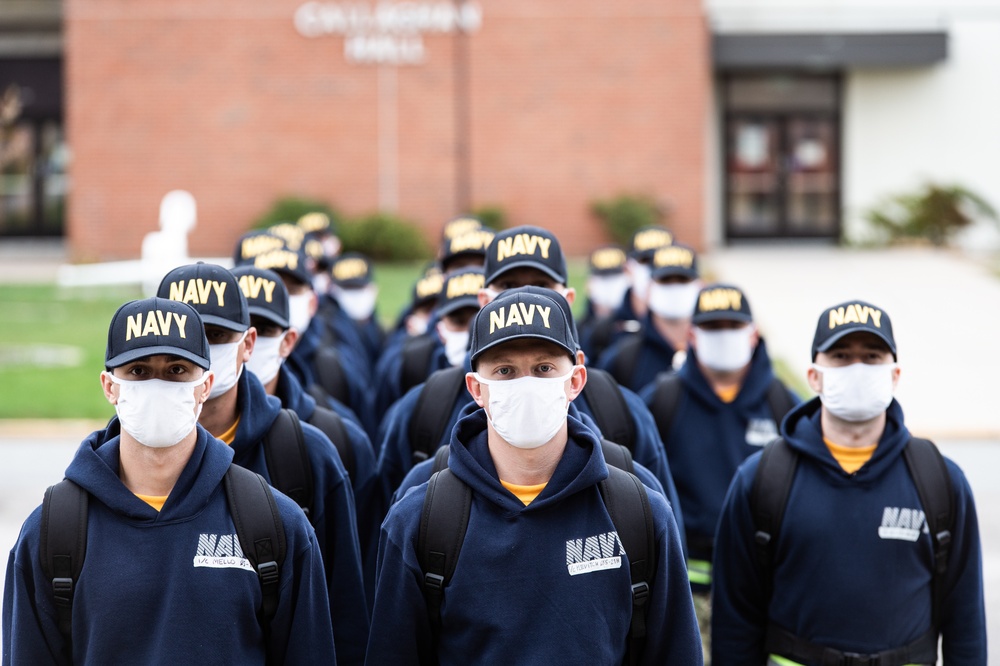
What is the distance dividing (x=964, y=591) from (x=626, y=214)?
77.6 ft

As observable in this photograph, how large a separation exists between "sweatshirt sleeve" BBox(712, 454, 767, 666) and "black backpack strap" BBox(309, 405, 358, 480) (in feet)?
4.74

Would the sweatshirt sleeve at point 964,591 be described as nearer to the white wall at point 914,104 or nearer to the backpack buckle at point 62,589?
the backpack buckle at point 62,589

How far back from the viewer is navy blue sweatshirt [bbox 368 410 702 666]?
358cm

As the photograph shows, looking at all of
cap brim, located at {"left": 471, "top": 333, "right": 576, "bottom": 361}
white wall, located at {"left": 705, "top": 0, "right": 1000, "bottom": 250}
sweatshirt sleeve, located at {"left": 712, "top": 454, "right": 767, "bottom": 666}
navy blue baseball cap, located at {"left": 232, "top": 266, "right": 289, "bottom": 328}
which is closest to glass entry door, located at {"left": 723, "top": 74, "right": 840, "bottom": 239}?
white wall, located at {"left": 705, "top": 0, "right": 1000, "bottom": 250}

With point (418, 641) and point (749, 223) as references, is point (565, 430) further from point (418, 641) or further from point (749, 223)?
point (749, 223)

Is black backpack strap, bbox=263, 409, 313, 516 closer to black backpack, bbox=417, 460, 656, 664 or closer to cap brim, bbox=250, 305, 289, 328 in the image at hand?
cap brim, bbox=250, 305, 289, 328

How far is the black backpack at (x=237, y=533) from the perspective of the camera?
11.6ft

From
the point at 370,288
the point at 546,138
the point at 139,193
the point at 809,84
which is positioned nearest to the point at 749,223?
the point at 809,84

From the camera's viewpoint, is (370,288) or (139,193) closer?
(370,288)

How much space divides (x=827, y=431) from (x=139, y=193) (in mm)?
26324

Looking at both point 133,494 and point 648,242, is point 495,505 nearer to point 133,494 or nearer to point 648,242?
point 133,494

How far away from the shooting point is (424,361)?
7.28 m

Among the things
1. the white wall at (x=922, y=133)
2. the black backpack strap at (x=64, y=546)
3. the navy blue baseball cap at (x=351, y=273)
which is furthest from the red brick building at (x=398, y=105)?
the black backpack strap at (x=64, y=546)

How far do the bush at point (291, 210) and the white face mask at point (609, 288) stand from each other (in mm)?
17821
